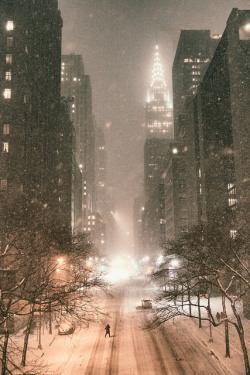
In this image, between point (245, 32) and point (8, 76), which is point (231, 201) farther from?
point (8, 76)

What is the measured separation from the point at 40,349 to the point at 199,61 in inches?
7254

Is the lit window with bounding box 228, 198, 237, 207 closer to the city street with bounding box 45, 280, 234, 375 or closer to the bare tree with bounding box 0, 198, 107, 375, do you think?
the city street with bounding box 45, 280, 234, 375

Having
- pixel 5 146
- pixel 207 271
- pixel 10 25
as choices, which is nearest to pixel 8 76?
pixel 10 25

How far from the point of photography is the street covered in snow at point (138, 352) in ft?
71.1

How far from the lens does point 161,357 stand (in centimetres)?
2409

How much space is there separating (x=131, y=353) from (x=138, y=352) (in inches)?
21.7

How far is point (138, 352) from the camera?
25.4m

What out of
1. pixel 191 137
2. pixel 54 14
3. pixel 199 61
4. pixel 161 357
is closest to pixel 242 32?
pixel 191 137

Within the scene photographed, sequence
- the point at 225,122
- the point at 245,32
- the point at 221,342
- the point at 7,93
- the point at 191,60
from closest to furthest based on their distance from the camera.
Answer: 1. the point at 221,342
2. the point at 245,32
3. the point at 7,93
4. the point at 225,122
5. the point at 191,60

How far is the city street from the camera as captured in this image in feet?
71.1

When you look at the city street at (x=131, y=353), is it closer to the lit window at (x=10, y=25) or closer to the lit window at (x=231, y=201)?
the lit window at (x=231, y=201)

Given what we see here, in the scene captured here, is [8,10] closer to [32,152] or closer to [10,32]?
[10,32]

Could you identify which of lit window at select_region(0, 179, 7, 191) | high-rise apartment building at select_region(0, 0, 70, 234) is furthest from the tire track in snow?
lit window at select_region(0, 179, 7, 191)

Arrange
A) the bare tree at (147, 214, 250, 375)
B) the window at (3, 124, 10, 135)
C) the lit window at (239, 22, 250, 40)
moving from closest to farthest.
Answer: the bare tree at (147, 214, 250, 375)
the lit window at (239, 22, 250, 40)
the window at (3, 124, 10, 135)
